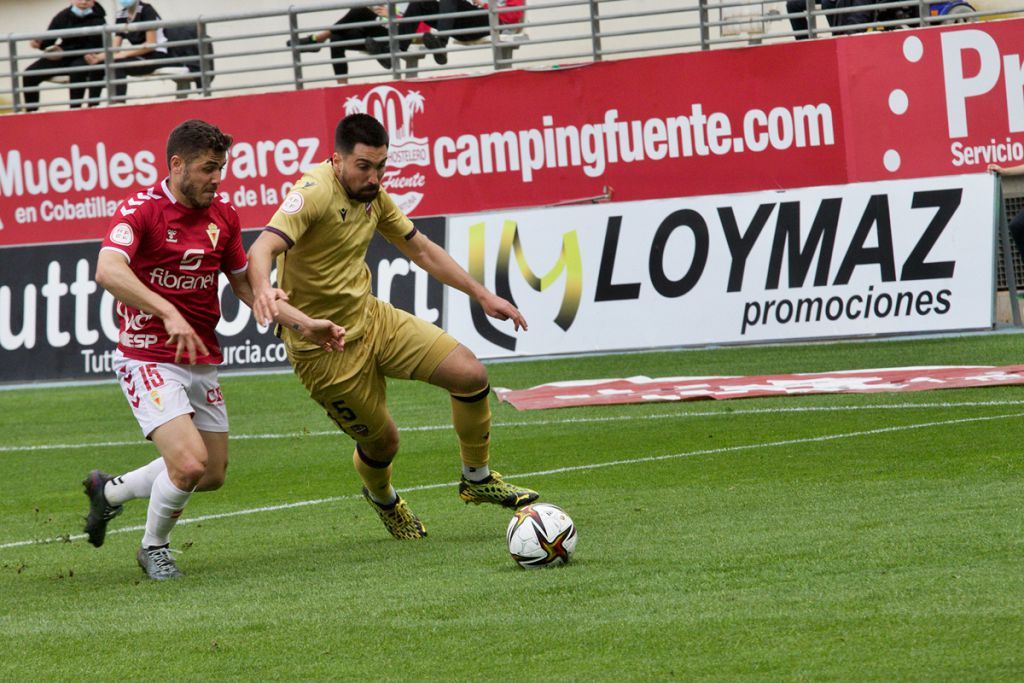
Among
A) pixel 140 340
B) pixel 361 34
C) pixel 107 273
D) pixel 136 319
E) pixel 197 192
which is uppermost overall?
pixel 361 34

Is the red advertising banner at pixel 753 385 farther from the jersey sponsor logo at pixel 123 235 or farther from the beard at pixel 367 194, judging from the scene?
the jersey sponsor logo at pixel 123 235

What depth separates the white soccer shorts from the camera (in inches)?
300

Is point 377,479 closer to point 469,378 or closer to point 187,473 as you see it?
point 469,378

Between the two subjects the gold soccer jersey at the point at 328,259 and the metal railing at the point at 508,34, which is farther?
the metal railing at the point at 508,34

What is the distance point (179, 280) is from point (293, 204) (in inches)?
27.2

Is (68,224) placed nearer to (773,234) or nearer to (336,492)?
(773,234)

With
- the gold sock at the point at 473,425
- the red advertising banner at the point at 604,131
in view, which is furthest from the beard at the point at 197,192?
the red advertising banner at the point at 604,131

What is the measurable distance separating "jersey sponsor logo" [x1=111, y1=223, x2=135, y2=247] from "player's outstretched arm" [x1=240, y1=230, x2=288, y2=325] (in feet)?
1.86

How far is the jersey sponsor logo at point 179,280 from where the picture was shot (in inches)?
303

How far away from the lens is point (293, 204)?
26.1ft

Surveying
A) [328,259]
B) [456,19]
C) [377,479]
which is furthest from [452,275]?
[456,19]

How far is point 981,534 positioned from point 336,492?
4774mm

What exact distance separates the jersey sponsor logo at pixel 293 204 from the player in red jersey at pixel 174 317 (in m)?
0.28

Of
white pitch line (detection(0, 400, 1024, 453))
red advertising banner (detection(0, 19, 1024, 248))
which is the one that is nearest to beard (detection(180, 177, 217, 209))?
white pitch line (detection(0, 400, 1024, 453))
